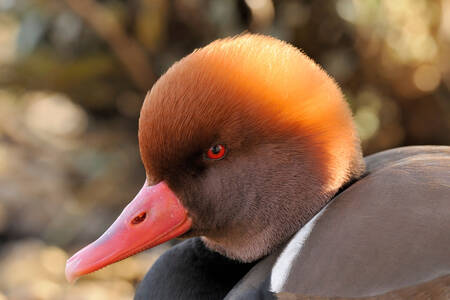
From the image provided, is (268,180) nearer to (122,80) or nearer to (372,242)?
(372,242)

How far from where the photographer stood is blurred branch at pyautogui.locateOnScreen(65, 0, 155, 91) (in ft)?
9.16

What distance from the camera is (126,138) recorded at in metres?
3.09

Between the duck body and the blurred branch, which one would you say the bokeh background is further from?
the duck body

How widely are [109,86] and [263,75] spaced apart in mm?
1844

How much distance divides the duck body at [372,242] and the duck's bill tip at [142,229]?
180mm

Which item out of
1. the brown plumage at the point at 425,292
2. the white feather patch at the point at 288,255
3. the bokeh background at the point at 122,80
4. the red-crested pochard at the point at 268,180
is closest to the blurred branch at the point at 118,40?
the bokeh background at the point at 122,80

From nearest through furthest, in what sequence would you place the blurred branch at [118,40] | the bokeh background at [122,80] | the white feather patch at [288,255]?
the white feather patch at [288,255] → the bokeh background at [122,80] → the blurred branch at [118,40]

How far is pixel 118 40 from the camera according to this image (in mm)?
2859

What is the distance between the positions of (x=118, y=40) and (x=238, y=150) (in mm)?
1643

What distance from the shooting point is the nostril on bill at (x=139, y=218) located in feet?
4.54

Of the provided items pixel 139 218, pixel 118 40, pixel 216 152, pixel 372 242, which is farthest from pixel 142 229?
pixel 118 40

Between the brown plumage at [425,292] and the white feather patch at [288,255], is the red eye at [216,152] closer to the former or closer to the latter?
the white feather patch at [288,255]

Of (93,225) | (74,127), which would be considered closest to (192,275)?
(93,225)

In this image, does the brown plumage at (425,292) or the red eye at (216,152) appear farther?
the red eye at (216,152)
